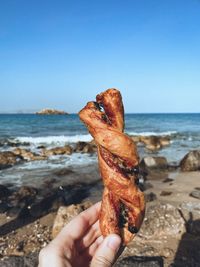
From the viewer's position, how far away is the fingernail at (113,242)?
323cm

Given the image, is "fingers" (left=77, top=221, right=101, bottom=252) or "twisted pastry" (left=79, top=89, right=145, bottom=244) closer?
"twisted pastry" (left=79, top=89, right=145, bottom=244)

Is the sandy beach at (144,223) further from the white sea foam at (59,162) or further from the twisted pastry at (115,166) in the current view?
the white sea foam at (59,162)

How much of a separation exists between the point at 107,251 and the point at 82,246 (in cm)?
48

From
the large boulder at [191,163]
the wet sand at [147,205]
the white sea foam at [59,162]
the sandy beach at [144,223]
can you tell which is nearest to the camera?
the sandy beach at [144,223]

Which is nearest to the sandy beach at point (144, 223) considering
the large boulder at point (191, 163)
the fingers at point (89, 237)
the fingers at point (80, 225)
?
the large boulder at point (191, 163)

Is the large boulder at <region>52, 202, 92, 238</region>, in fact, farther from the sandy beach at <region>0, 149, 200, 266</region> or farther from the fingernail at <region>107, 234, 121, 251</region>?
the fingernail at <region>107, 234, 121, 251</region>

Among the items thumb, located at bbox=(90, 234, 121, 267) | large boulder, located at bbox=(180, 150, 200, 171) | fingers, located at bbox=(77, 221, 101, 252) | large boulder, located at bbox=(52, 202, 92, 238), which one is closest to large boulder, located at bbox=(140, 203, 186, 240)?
large boulder, located at bbox=(52, 202, 92, 238)

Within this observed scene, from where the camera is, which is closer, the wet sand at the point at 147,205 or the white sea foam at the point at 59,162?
the wet sand at the point at 147,205

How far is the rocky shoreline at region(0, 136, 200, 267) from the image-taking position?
6625mm

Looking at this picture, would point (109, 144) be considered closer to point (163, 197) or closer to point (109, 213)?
point (109, 213)

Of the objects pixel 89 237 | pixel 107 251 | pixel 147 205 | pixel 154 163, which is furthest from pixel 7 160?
pixel 107 251

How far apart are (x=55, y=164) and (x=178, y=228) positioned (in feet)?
37.0

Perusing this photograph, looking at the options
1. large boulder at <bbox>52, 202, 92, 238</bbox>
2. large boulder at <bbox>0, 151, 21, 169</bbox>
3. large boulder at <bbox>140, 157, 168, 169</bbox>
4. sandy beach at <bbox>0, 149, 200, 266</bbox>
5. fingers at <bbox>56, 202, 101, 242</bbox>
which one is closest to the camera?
fingers at <bbox>56, 202, 101, 242</bbox>

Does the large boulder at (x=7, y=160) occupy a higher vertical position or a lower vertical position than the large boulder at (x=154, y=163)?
lower
